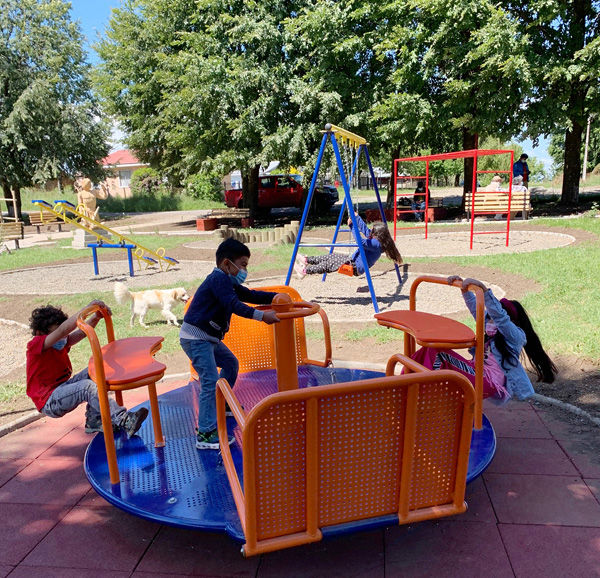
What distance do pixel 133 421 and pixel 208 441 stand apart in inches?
20.4

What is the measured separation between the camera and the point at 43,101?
26469 millimetres

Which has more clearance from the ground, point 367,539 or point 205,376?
point 205,376

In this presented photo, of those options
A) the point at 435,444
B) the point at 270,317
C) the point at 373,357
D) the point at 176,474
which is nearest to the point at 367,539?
the point at 435,444

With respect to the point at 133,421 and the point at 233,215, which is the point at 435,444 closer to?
the point at 133,421

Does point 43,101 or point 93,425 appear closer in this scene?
point 93,425

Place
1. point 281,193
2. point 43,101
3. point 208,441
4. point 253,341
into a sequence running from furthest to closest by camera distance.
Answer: point 43,101, point 281,193, point 253,341, point 208,441

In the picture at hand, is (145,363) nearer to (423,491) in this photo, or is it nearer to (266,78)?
(423,491)

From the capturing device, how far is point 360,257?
7.29 m

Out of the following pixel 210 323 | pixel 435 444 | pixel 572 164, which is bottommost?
pixel 435 444

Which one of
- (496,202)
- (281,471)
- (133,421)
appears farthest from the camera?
(496,202)

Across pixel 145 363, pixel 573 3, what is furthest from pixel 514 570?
pixel 573 3

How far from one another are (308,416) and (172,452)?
1.55 metres

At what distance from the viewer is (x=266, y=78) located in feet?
58.1

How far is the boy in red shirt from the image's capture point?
10.8ft
